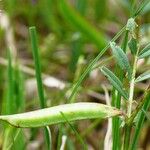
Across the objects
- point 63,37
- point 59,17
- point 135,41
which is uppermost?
point 59,17

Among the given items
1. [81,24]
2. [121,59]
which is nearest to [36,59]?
[121,59]

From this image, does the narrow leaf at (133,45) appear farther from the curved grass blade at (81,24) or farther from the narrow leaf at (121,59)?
the curved grass blade at (81,24)

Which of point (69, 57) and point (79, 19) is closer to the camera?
point (79, 19)

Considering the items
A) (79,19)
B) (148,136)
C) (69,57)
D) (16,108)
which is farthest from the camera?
(69,57)

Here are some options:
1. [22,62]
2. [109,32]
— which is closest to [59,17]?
[109,32]

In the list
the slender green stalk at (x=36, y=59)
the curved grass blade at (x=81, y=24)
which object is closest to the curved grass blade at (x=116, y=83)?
the slender green stalk at (x=36, y=59)

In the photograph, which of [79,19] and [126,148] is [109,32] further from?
[126,148]
